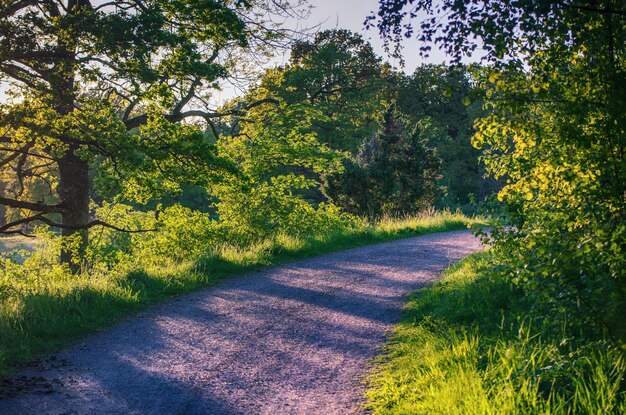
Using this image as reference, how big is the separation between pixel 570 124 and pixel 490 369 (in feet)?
7.72

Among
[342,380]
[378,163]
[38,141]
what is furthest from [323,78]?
[342,380]

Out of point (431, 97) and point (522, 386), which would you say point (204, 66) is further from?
point (431, 97)

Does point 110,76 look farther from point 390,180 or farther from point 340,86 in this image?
point 340,86

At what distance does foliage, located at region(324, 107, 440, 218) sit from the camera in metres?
24.1

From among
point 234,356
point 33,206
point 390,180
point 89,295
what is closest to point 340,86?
point 390,180

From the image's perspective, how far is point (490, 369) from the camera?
4.93m

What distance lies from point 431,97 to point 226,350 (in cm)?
4559

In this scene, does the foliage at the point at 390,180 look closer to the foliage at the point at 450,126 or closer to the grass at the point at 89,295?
the grass at the point at 89,295

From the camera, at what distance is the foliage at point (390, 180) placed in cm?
2408

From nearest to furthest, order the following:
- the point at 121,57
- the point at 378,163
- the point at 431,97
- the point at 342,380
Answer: the point at 342,380 → the point at 121,57 → the point at 378,163 → the point at 431,97

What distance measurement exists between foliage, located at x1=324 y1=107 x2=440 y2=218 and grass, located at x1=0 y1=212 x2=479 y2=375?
11272mm

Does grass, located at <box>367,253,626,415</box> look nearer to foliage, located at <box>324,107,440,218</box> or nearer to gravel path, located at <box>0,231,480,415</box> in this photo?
gravel path, located at <box>0,231,480,415</box>

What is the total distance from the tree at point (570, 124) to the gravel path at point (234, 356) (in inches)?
88.0

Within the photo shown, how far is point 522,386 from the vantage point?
4.17 metres
